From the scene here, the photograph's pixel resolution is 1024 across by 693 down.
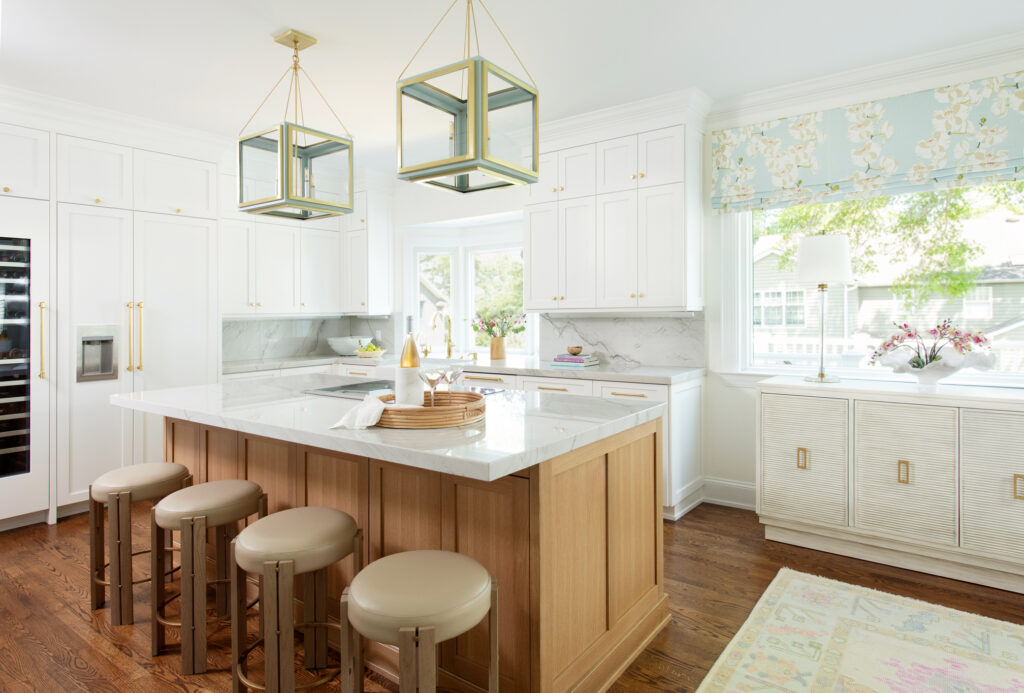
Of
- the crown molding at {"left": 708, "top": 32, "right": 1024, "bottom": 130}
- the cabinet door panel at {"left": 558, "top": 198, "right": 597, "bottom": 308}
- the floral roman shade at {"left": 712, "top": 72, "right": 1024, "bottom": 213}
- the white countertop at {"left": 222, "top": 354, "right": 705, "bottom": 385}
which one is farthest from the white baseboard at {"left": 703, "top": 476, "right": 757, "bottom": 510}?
the crown molding at {"left": 708, "top": 32, "right": 1024, "bottom": 130}

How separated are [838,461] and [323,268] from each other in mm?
4504

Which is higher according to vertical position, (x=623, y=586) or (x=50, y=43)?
(x=50, y=43)

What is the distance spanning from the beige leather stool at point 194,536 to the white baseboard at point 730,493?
9.64ft

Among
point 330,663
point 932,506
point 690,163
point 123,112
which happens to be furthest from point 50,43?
point 932,506

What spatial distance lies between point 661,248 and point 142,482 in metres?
3.11

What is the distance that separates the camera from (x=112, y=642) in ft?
7.82

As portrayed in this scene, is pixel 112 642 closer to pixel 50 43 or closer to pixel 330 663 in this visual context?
pixel 330 663

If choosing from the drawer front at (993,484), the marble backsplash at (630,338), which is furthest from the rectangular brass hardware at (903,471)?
the marble backsplash at (630,338)

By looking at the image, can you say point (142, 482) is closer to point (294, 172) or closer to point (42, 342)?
point (294, 172)

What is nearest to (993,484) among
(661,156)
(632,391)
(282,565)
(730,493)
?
(730,493)

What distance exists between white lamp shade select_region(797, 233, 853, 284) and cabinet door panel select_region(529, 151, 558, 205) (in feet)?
5.78

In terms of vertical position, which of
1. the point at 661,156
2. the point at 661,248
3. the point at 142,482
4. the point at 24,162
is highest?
the point at 661,156

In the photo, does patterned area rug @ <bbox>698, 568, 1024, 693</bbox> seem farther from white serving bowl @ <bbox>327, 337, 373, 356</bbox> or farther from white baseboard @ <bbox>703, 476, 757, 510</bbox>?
white serving bowl @ <bbox>327, 337, 373, 356</bbox>

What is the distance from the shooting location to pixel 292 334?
5918 mm
